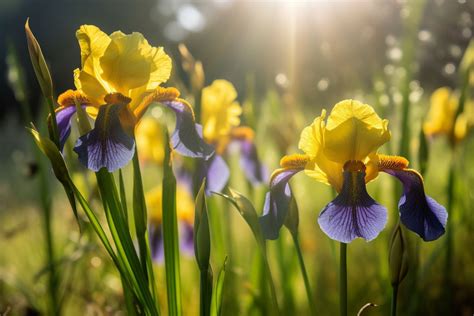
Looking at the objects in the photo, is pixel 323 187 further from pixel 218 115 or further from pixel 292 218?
pixel 292 218

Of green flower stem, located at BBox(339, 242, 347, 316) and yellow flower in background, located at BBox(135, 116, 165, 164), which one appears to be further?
yellow flower in background, located at BBox(135, 116, 165, 164)

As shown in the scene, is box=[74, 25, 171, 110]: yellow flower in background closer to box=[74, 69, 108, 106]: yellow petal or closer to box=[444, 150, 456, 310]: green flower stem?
box=[74, 69, 108, 106]: yellow petal

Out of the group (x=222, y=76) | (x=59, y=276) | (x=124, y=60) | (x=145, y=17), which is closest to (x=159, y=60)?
(x=124, y=60)

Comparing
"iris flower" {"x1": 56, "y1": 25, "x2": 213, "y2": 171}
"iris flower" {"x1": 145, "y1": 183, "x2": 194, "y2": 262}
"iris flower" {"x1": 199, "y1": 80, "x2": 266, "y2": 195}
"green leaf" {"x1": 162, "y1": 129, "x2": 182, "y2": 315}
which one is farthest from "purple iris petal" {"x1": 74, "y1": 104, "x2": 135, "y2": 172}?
"iris flower" {"x1": 145, "y1": 183, "x2": 194, "y2": 262}

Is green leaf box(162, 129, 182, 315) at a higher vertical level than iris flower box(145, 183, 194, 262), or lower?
higher

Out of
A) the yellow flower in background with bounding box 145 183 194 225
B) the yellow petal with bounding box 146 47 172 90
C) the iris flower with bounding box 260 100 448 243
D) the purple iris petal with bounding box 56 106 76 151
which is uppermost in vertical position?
the yellow petal with bounding box 146 47 172 90

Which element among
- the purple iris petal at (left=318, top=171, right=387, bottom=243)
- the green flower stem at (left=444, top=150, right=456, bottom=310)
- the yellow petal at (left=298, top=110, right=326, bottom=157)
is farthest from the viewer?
the green flower stem at (left=444, top=150, right=456, bottom=310)

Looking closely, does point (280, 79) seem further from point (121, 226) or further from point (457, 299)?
point (457, 299)

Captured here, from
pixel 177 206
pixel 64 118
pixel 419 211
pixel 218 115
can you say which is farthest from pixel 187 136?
pixel 177 206
